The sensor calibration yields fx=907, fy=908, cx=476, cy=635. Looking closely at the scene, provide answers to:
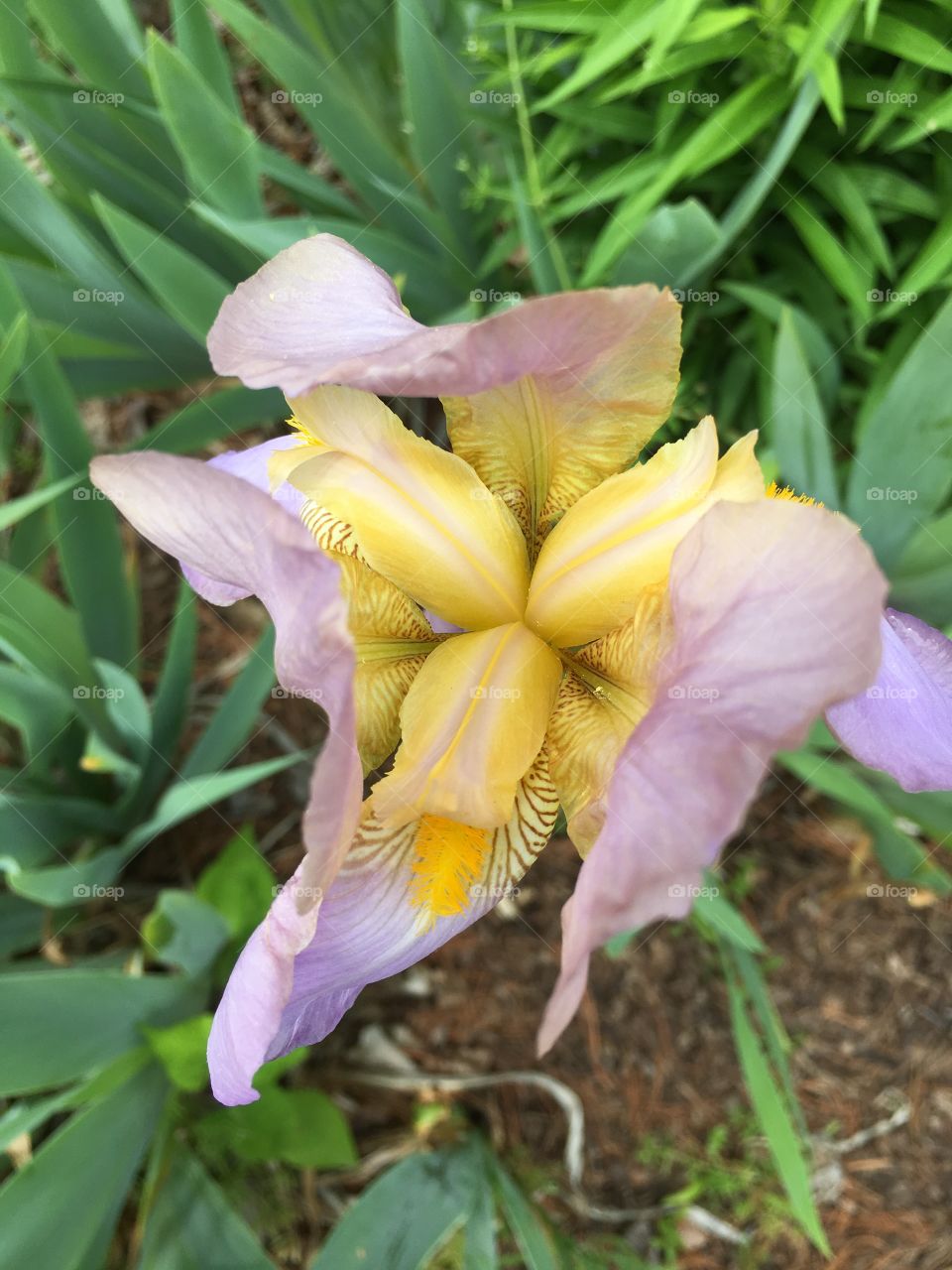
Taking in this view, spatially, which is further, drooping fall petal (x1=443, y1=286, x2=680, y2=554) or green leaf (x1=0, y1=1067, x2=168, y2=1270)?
green leaf (x1=0, y1=1067, x2=168, y2=1270)

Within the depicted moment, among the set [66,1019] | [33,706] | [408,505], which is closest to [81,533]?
[33,706]

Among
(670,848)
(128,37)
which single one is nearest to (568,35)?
(128,37)

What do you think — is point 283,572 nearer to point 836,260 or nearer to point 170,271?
point 170,271

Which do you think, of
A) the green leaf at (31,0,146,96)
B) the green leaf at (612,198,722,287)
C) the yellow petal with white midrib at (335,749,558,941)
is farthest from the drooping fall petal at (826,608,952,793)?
the green leaf at (31,0,146,96)

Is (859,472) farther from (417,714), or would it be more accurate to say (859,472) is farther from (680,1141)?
(680,1141)

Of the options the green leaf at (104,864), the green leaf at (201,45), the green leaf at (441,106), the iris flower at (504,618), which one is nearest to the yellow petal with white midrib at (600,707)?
the iris flower at (504,618)

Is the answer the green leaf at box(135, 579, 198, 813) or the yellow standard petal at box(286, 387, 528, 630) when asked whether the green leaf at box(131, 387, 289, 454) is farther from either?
the yellow standard petal at box(286, 387, 528, 630)
